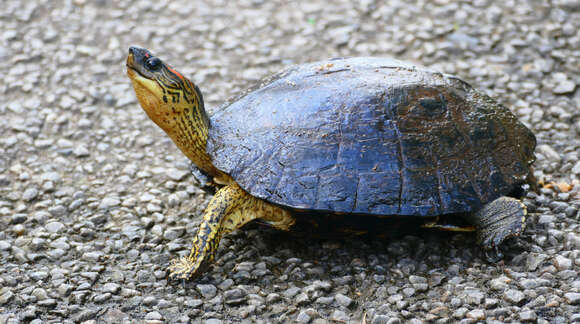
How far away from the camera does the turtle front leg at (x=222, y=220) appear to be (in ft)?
12.8

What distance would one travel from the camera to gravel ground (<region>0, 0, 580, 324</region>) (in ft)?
12.2

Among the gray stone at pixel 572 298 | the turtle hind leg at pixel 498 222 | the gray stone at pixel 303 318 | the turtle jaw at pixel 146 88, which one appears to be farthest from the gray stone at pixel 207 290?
the gray stone at pixel 572 298

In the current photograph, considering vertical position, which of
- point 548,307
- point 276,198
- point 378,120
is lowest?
point 548,307

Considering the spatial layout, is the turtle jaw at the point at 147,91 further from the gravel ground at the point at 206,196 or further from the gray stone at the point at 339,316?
the gray stone at the point at 339,316

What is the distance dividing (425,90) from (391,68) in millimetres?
361

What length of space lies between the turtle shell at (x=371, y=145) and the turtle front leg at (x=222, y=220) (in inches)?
7.6

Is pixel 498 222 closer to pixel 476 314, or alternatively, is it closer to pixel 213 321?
pixel 476 314

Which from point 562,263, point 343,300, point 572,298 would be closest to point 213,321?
point 343,300

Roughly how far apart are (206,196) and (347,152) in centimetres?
158

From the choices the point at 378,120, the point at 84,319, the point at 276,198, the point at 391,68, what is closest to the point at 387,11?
the point at 391,68

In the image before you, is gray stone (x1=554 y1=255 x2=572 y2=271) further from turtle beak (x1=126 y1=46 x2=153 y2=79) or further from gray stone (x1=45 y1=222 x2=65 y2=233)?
gray stone (x1=45 y1=222 x2=65 y2=233)

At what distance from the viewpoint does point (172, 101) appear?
407 centimetres

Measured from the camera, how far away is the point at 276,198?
3.77m

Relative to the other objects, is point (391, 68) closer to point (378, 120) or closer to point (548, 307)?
point (378, 120)
